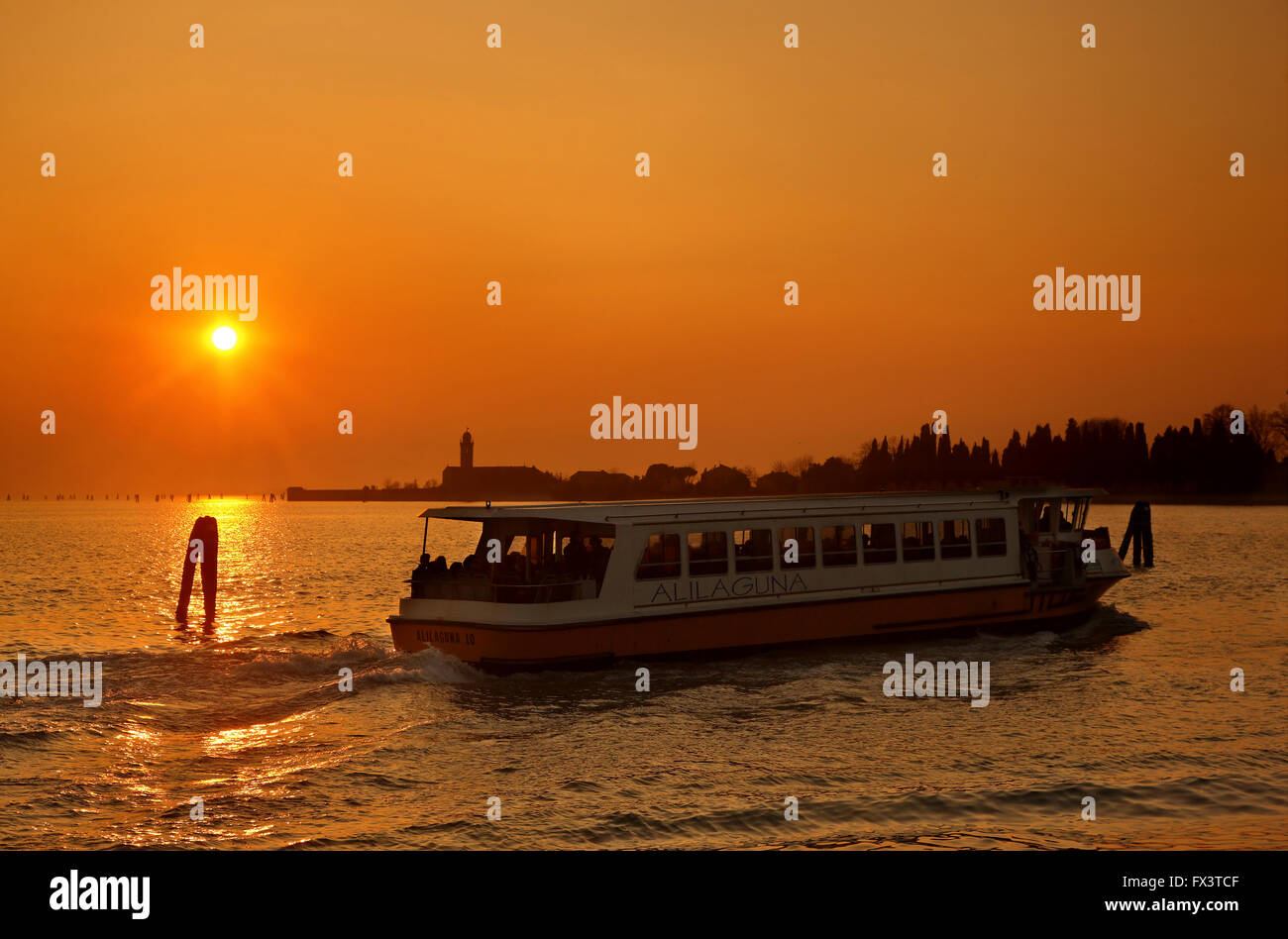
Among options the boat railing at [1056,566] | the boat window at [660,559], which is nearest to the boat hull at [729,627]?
the boat railing at [1056,566]

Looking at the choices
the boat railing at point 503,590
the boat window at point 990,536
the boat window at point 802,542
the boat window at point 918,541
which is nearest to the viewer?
the boat railing at point 503,590

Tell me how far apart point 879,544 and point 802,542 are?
2.91 metres

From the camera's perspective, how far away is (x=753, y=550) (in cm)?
2973

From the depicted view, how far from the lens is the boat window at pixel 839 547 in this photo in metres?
31.1

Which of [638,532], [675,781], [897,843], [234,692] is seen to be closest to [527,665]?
[638,532]

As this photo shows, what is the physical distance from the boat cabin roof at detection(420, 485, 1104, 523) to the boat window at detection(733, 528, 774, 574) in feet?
1.55

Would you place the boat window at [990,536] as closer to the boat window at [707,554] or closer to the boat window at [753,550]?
the boat window at [753,550]

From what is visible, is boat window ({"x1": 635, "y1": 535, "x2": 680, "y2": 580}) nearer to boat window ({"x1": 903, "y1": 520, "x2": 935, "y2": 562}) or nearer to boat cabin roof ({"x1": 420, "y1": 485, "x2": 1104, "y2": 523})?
boat cabin roof ({"x1": 420, "y1": 485, "x2": 1104, "y2": 523})

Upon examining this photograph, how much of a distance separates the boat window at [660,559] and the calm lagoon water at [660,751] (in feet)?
7.65

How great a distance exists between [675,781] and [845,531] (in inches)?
602

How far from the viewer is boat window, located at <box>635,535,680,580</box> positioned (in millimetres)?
27906
